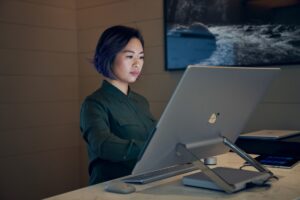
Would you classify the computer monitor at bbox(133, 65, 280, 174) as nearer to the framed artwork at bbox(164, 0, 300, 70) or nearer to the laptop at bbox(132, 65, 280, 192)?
the laptop at bbox(132, 65, 280, 192)

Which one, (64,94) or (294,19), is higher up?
(294,19)

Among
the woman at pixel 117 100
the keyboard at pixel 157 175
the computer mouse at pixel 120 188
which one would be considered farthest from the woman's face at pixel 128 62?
the computer mouse at pixel 120 188

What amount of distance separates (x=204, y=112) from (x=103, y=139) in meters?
0.43

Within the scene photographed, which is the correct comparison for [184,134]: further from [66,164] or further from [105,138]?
[66,164]

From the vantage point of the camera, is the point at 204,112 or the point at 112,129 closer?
the point at 204,112

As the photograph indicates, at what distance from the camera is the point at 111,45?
1.97 meters

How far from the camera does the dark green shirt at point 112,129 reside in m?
1.64

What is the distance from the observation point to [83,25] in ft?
12.6

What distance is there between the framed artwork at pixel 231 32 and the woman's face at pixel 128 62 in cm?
110

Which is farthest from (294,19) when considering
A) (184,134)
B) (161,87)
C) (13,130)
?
(13,130)

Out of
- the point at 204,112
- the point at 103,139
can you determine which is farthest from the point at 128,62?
the point at 204,112

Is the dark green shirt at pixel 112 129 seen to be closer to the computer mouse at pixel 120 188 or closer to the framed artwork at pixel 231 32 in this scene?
the computer mouse at pixel 120 188

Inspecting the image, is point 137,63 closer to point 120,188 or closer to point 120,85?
point 120,85

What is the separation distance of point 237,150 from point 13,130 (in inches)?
87.6
